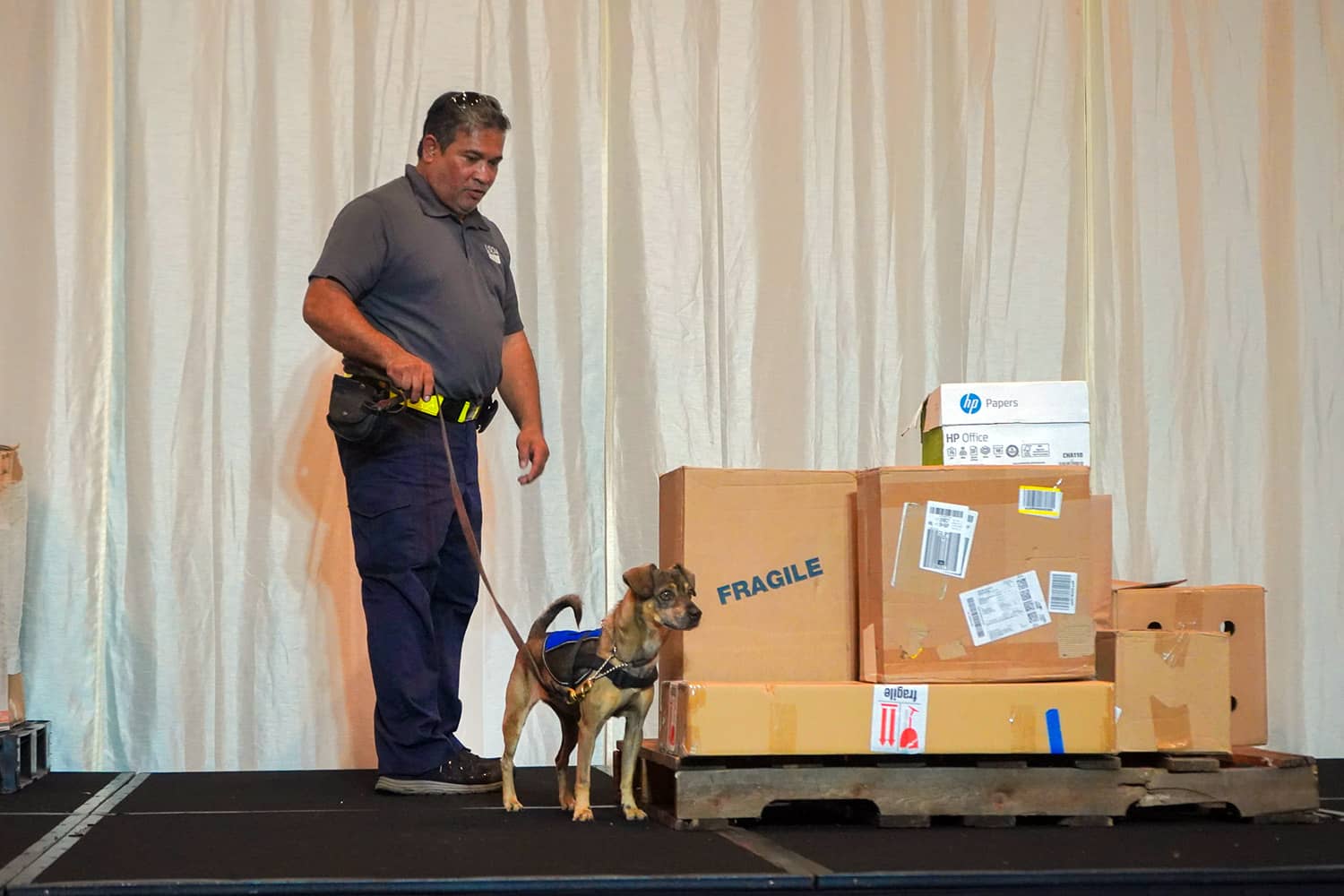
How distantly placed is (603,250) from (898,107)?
3.35ft

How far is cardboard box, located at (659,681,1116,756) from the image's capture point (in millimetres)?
2662

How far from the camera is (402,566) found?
3238 millimetres

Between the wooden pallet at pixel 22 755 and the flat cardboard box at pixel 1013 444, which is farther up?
the flat cardboard box at pixel 1013 444

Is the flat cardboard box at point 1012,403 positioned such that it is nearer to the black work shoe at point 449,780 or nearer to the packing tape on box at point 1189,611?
the packing tape on box at point 1189,611

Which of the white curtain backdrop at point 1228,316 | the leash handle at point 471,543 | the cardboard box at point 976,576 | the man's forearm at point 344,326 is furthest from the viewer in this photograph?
the white curtain backdrop at point 1228,316

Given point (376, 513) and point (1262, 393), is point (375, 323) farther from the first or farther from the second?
point (1262, 393)

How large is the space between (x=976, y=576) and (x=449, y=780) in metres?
1.32

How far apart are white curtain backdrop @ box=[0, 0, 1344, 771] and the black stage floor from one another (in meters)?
0.99

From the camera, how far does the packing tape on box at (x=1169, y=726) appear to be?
282cm

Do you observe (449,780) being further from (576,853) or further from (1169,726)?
(1169,726)

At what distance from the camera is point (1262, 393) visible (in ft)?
14.4

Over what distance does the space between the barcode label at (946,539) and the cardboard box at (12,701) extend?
2362mm

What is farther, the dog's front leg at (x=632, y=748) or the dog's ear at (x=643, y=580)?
the dog's front leg at (x=632, y=748)

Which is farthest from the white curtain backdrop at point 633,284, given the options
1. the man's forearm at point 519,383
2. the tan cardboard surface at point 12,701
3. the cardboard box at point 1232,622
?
the cardboard box at point 1232,622
